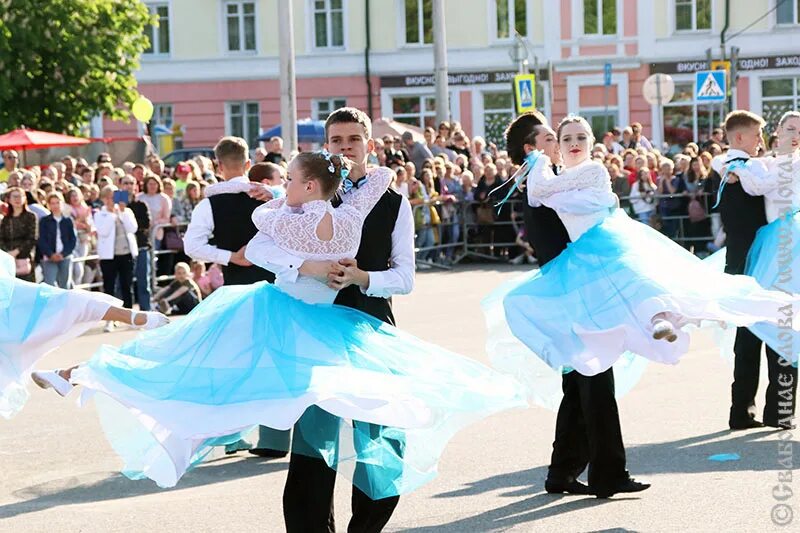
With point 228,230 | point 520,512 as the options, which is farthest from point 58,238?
point 520,512

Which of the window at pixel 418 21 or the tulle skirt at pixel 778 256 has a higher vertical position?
the window at pixel 418 21

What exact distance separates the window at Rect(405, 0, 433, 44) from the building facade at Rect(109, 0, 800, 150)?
0.10 ft

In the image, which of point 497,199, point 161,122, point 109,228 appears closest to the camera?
point 109,228

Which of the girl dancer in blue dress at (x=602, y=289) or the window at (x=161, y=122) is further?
the window at (x=161, y=122)

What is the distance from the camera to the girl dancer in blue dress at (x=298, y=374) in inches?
243

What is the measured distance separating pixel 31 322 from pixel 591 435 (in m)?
3.29

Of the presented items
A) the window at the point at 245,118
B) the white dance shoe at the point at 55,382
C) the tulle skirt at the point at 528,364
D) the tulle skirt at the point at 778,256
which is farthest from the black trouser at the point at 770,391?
the window at the point at 245,118

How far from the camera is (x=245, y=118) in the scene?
4878 cm

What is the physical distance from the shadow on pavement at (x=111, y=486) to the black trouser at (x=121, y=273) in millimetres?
9601

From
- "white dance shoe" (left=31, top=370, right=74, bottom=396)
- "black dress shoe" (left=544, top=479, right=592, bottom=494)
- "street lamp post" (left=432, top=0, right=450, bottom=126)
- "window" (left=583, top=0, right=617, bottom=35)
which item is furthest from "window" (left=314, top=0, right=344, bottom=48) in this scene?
"white dance shoe" (left=31, top=370, right=74, bottom=396)

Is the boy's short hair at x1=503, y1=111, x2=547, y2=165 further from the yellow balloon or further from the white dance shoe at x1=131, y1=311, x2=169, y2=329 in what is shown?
the yellow balloon

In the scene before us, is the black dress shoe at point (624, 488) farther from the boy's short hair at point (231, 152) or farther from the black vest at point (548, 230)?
the boy's short hair at point (231, 152)

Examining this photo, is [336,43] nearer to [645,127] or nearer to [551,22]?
[551,22]

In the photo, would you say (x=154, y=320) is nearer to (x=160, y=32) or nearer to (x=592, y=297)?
(x=592, y=297)
